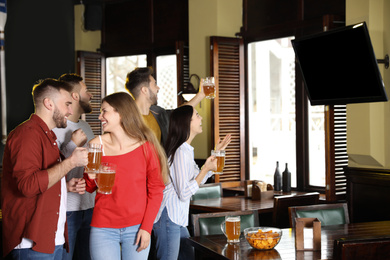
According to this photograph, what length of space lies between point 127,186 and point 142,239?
0.93ft

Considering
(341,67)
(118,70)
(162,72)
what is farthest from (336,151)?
(118,70)

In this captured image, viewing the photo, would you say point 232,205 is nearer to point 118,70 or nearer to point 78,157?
point 78,157

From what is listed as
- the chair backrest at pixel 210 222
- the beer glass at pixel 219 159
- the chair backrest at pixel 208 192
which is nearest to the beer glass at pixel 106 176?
the chair backrest at pixel 210 222

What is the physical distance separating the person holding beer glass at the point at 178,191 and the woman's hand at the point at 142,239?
16.9 inches

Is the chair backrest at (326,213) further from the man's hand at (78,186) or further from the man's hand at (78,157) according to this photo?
the man's hand at (78,157)

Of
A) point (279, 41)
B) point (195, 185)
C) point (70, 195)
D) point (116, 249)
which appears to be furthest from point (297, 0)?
point (116, 249)

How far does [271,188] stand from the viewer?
16.4 ft

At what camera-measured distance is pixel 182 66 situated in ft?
20.5

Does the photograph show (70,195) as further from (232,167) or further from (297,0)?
(297,0)

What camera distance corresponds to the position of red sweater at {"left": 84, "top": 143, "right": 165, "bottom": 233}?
2.62m

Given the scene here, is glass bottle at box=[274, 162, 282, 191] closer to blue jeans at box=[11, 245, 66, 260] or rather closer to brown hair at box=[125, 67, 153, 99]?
brown hair at box=[125, 67, 153, 99]

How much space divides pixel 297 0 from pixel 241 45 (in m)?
0.84

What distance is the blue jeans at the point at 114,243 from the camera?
2.56m

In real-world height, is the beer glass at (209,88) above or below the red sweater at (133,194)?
above
